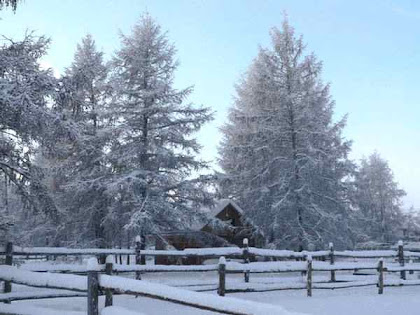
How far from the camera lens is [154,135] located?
22969mm

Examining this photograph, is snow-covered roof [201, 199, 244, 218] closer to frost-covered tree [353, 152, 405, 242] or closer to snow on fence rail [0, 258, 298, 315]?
frost-covered tree [353, 152, 405, 242]

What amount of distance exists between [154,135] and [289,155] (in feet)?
26.0

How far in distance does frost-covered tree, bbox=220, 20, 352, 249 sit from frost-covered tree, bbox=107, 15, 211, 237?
8.23ft

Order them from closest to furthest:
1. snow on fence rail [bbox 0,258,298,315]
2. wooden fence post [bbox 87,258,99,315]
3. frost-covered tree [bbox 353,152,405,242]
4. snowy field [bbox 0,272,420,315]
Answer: snow on fence rail [bbox 0,258,298,315], wooden fence post [bbox 87,258,99,315], snowy field [bbox 0,272,420,315], frost-covered tree [bbox 353,152,405,242]

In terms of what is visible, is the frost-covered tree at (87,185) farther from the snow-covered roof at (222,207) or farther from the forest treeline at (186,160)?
the snow-covered roof at (222,207)

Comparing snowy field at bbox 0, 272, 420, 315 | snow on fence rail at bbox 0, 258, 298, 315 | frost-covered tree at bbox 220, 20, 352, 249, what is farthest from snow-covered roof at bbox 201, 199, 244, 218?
snow on fence rail at bbox 0, 258, 298, 315

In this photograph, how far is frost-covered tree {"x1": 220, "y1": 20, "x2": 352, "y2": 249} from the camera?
24469 mm

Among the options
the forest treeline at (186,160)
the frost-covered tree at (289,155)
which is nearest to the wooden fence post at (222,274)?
the forest treeline at (186,160)

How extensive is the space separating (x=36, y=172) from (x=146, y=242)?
11151mm

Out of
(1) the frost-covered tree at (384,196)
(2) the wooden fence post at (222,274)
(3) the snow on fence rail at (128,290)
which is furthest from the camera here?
(1) the frost-covered tree at (384,196)

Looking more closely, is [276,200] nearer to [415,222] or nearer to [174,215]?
[174,215]

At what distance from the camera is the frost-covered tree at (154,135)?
72.5 feet

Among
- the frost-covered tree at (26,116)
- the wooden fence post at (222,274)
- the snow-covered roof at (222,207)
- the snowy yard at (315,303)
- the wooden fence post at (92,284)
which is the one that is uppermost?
the frost-covered tree at (26,116)

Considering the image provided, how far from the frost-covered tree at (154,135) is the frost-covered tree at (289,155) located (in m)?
2.51
